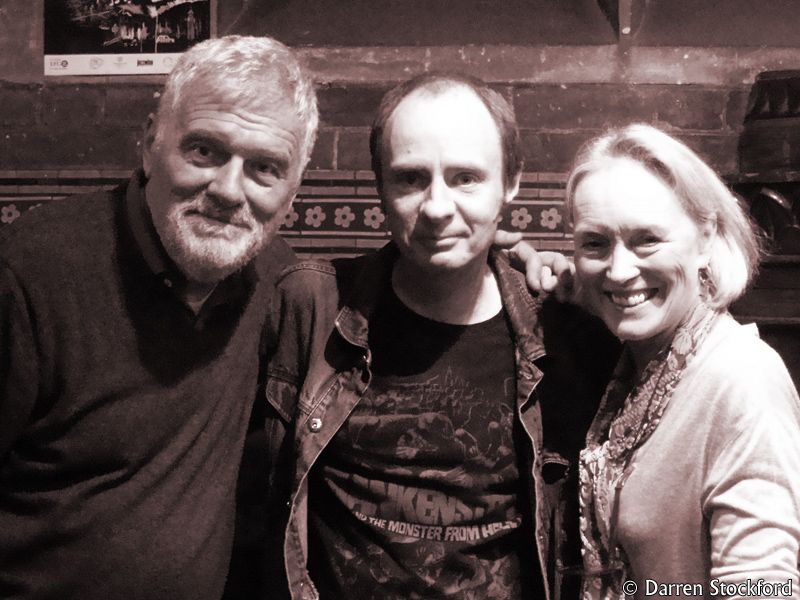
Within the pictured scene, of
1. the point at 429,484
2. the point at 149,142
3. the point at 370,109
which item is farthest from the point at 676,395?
the point at 370,109

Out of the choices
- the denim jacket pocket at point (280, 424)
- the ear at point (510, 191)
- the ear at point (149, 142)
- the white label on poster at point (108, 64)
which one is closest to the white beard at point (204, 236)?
the ear at point (149, 142)

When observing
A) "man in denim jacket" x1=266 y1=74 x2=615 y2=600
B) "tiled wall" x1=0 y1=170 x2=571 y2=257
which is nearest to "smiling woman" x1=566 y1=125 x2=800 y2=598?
"man in denim jacket" x1=266 y1=74 x2=615 y2=600

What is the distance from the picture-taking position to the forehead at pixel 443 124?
1670mm

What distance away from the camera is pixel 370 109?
10.1 ft

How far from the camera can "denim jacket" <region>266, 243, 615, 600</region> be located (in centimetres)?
170

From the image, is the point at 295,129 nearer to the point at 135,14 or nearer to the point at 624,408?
the point at 624,408

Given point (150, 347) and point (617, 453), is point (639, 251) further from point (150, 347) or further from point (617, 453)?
point (150, 347)

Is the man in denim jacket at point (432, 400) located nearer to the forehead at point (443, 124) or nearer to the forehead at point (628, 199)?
the forehead at point (443, 124)

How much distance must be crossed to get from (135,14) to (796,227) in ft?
8.11

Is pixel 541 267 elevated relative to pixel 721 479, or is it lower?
elevated

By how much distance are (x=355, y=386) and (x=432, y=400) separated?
16 centimetres

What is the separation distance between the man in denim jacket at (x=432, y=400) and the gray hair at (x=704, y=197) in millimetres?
275

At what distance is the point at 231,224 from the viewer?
5.61 ft

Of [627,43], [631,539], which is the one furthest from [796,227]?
[631,539]
